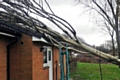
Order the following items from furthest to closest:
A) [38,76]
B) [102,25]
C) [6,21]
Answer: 1. [102,25]
2. [38,76]
3. [6,21]

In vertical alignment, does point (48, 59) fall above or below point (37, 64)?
above

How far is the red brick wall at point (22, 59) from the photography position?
10.3 metres

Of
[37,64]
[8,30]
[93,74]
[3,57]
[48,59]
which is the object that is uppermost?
[8,30]

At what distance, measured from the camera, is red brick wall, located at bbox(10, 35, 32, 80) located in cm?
1028

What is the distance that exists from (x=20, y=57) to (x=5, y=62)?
115 cm

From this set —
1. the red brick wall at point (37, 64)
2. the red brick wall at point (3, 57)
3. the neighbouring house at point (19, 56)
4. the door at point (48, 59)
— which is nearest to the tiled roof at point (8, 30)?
the neighbouring house at point (19, 56)

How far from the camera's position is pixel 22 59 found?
10.4 m

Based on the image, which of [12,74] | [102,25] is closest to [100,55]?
[12,74]

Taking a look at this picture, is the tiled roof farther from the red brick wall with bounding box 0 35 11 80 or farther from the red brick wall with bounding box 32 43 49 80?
the red brick wall with bounding box 32 43 49 80

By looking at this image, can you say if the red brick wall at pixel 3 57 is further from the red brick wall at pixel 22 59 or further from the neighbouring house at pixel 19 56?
the red brick wall at pixel 22 59

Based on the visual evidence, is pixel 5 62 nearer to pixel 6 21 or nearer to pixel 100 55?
pixel 6 21

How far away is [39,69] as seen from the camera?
11.6 meters

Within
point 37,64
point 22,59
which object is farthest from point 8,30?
point 37,64

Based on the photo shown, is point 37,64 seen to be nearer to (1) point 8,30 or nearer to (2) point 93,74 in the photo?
(1) point 8,30
